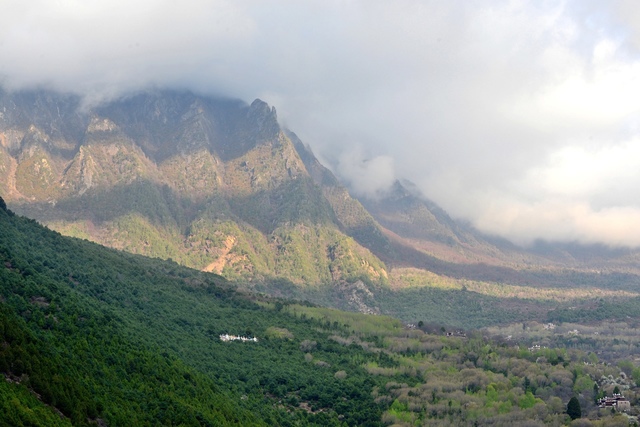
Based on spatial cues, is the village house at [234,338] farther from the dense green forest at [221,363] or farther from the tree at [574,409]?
the tree at [574,409]

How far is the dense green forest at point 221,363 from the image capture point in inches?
2847

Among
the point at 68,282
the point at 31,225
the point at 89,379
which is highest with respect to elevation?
the point at 31,225

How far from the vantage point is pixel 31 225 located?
14562 centimetres

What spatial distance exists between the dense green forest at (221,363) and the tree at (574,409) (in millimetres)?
1963

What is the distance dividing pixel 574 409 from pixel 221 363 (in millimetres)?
58993

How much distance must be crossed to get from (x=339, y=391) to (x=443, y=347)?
54626 millimetres

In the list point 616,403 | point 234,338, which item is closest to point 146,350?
point 234,338

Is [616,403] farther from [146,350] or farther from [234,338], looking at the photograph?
[146,350]

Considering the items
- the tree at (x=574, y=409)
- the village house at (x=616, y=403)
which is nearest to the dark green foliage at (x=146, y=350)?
the tree at (x=574, y=409)

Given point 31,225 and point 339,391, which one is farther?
point 31,225

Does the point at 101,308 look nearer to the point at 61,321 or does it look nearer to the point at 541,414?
the point at 61,321

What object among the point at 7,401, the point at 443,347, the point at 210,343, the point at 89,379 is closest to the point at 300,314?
the point at 443,347

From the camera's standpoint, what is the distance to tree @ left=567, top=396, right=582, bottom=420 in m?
117

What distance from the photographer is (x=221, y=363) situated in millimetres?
126375
